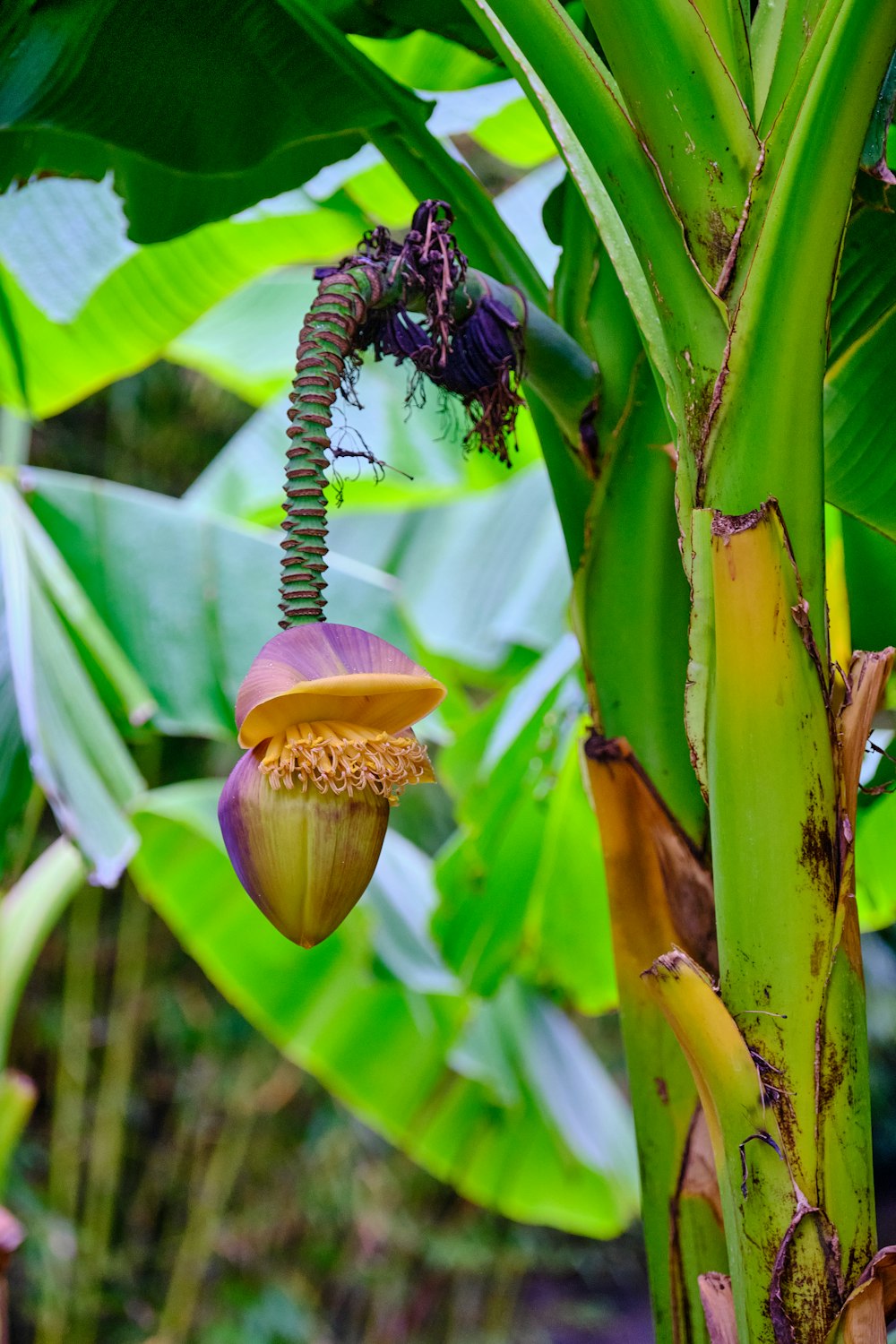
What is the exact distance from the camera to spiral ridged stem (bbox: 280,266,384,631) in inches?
16.3

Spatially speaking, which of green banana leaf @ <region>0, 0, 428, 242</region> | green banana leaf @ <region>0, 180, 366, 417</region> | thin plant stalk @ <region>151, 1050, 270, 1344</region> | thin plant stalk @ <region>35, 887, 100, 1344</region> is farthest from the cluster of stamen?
thin plant stalk @ <region>151, 1050, 270, 1344</region>

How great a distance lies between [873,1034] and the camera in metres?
3.63

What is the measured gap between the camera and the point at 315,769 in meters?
0.41

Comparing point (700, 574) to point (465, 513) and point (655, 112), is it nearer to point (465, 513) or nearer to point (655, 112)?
point (655, 112)

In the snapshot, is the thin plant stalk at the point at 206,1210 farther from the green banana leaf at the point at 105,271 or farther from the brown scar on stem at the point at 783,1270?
the brown scar on stem at the point at 783,1270

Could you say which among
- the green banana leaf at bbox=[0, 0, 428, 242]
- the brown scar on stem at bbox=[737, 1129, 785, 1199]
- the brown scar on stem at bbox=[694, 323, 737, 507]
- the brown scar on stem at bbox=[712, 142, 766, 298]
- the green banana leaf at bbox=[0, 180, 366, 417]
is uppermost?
the green banana leaf at bbox=[0, 180, 366, 417]

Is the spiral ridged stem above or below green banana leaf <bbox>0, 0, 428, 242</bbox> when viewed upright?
below

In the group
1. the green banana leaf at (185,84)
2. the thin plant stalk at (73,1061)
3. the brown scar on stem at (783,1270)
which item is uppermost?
the green banana leaf at (185,84)

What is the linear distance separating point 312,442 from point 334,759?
13 centimetres

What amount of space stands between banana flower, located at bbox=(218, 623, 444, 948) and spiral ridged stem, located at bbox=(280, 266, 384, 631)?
17mm

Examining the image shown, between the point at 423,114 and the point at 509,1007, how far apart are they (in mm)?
1567

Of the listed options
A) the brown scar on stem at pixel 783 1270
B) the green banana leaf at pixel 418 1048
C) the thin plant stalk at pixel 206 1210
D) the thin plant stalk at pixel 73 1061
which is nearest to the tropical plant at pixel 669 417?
the brown scar on stem at pixel 783 1270

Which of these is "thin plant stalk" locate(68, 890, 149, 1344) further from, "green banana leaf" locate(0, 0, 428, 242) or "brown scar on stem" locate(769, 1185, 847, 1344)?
"brown scar on stem" locate(769, 1185, 847, 1344)

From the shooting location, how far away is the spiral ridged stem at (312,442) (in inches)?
16.3
